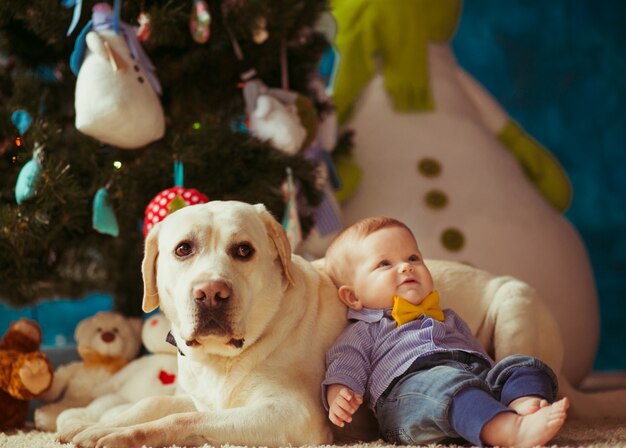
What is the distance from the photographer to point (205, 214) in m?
1.55

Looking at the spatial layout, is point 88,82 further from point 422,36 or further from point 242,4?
point 422,36

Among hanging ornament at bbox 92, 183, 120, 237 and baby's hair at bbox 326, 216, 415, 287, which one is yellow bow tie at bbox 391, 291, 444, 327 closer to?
baby's hair at bbox 326, 216, 415, 287

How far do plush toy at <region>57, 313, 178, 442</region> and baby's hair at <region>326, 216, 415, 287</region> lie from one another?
650 mm

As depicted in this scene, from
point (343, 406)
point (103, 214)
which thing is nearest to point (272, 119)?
point (103, 214)

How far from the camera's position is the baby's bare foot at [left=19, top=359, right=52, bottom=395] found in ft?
6.72

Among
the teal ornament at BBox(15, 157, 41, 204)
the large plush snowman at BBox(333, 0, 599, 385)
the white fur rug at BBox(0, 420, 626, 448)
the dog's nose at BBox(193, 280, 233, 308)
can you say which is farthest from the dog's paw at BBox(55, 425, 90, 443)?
the large plush snowman at BBox(333, 0, 599, 385)

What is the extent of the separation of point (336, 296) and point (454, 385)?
465 mm

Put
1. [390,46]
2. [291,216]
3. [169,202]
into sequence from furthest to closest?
[390,46], [291,216], [169,202]

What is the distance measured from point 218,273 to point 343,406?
0.34 m

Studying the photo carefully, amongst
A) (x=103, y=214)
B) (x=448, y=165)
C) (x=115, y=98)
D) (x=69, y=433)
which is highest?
(x=115, y=98)

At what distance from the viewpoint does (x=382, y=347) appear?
1568 mm

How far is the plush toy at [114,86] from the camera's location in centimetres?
198

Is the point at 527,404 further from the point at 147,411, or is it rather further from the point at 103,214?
the point at 103,214

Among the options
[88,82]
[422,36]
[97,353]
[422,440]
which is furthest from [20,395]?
[422,36]
